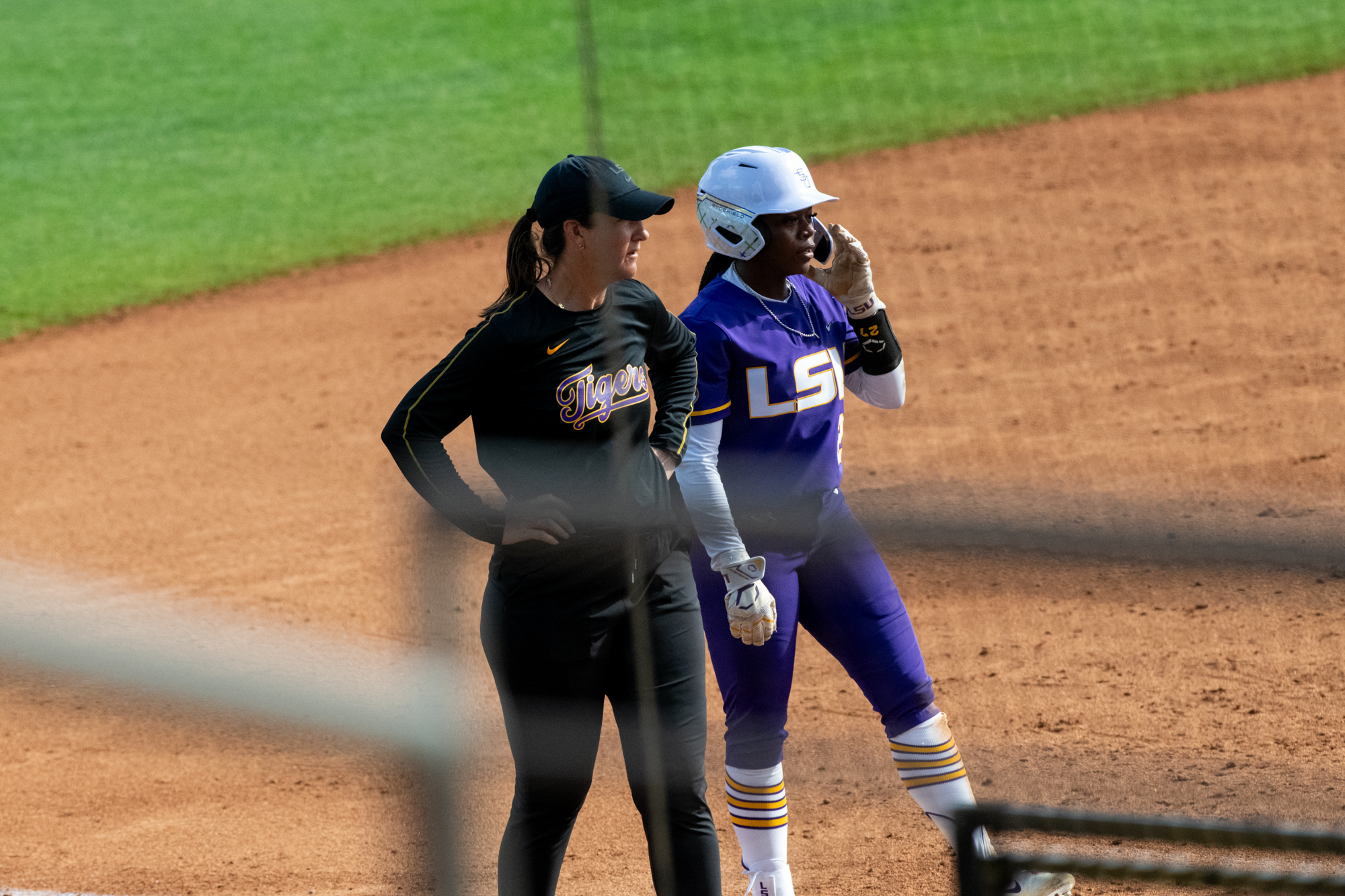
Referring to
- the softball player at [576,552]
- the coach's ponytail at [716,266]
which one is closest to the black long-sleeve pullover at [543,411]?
the softball player at [576,552]

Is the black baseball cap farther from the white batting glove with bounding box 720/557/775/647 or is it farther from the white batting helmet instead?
the white batting glove with bounding box 720/557/775/647

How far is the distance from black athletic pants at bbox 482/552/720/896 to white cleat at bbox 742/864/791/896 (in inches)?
15.4

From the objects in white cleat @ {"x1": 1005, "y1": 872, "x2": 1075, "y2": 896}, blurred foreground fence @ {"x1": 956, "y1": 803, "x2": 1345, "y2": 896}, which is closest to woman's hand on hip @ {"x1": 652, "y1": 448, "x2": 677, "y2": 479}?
white cleat @ {"x1": 1005, "y1": 872, "x2": 1075, "y2": 896}

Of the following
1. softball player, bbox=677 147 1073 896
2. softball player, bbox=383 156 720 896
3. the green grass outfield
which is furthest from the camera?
the green grass outfield

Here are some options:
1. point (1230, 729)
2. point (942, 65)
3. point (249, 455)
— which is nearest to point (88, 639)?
point (1230, 729)

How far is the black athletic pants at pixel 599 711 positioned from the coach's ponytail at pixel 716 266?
2.81 ft

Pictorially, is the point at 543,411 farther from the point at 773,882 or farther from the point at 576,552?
Result: the point at 773,882

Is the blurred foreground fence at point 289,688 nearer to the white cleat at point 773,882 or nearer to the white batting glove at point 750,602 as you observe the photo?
the white batting glove at point 750,602

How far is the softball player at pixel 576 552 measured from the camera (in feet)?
10.0

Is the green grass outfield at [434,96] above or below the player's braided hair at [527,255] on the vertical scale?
below

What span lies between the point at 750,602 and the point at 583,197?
0.90 meters

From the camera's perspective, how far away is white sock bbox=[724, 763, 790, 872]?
352 centimetres

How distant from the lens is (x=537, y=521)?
286 centimetres

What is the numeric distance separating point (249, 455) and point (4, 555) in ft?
4.27
